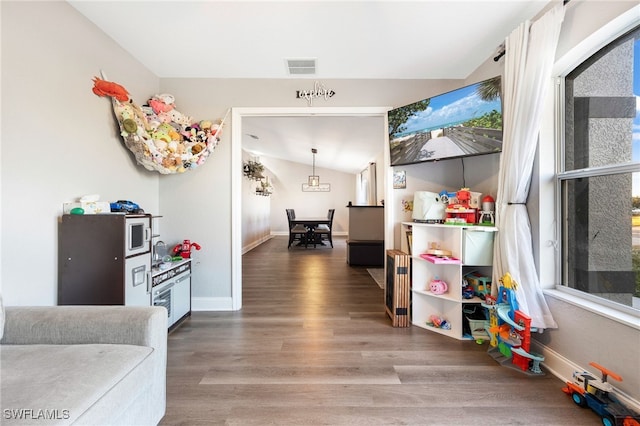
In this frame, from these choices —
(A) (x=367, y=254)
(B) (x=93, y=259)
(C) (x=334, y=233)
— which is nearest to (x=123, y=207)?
(B) (x=93, y=259)

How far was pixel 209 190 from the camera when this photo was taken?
2660mm

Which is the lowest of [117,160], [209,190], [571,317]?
[571,317]

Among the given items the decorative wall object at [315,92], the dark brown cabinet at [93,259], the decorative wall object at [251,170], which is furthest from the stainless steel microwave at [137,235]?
the decorative wall object at [251,170]

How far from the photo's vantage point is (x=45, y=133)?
1.53m

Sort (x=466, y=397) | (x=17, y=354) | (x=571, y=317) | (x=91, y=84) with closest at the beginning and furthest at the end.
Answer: (x=17, y=354) < (x=466, y=397) < (x=571, y=317) < (x=91, y=84)

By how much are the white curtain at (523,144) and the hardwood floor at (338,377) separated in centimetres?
55

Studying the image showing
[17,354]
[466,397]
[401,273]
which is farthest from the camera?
[401,273]

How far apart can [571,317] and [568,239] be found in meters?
0.52

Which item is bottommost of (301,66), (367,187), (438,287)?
(438,287)

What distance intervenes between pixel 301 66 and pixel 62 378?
8.64 ft

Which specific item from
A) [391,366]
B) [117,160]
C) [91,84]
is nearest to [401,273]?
[391,366]

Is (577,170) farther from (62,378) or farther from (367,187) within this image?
(367,187)

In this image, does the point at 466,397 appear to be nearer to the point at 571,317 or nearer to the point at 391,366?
the point at 391,366

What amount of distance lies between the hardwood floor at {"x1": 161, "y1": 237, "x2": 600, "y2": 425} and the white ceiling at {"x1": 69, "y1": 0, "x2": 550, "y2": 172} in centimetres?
247
